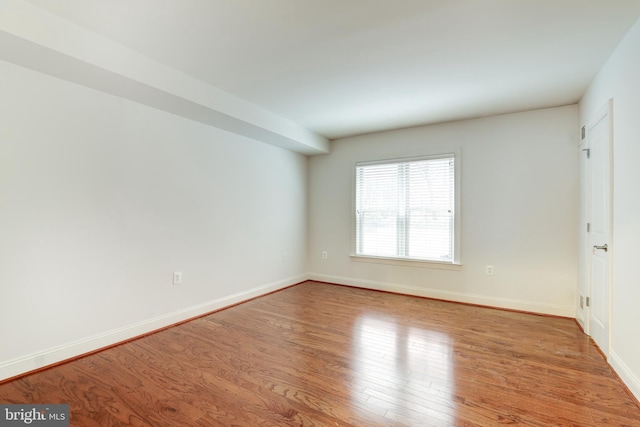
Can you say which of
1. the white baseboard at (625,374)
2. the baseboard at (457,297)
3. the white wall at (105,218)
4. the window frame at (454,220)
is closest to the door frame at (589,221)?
the white baseboard at (625,374)

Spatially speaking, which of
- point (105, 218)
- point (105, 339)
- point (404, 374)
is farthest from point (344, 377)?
point (105, 218)

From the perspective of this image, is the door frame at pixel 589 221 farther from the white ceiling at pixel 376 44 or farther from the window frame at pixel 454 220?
the window frame at pixel 454 220

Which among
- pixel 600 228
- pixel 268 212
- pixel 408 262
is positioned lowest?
pixel 408 262

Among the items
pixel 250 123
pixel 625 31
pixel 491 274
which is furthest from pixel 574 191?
pixel 250 123

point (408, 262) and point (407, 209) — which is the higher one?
point (407, 209)

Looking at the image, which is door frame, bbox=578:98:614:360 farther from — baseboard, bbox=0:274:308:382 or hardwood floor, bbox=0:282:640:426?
baseboard, bbox=0:274:308:382

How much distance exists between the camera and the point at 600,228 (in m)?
2.63

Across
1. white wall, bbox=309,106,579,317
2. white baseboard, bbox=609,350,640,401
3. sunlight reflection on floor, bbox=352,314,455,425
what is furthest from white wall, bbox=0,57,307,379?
white baseboard, bbox=609,350,640,401

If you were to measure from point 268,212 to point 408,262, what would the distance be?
2.17 meters

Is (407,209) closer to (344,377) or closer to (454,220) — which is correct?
(454,220)

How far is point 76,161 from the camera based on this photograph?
248cm

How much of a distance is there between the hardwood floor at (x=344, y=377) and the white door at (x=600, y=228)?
25cm

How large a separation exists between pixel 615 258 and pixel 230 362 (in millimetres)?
3037

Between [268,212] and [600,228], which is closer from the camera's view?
[600,228]
